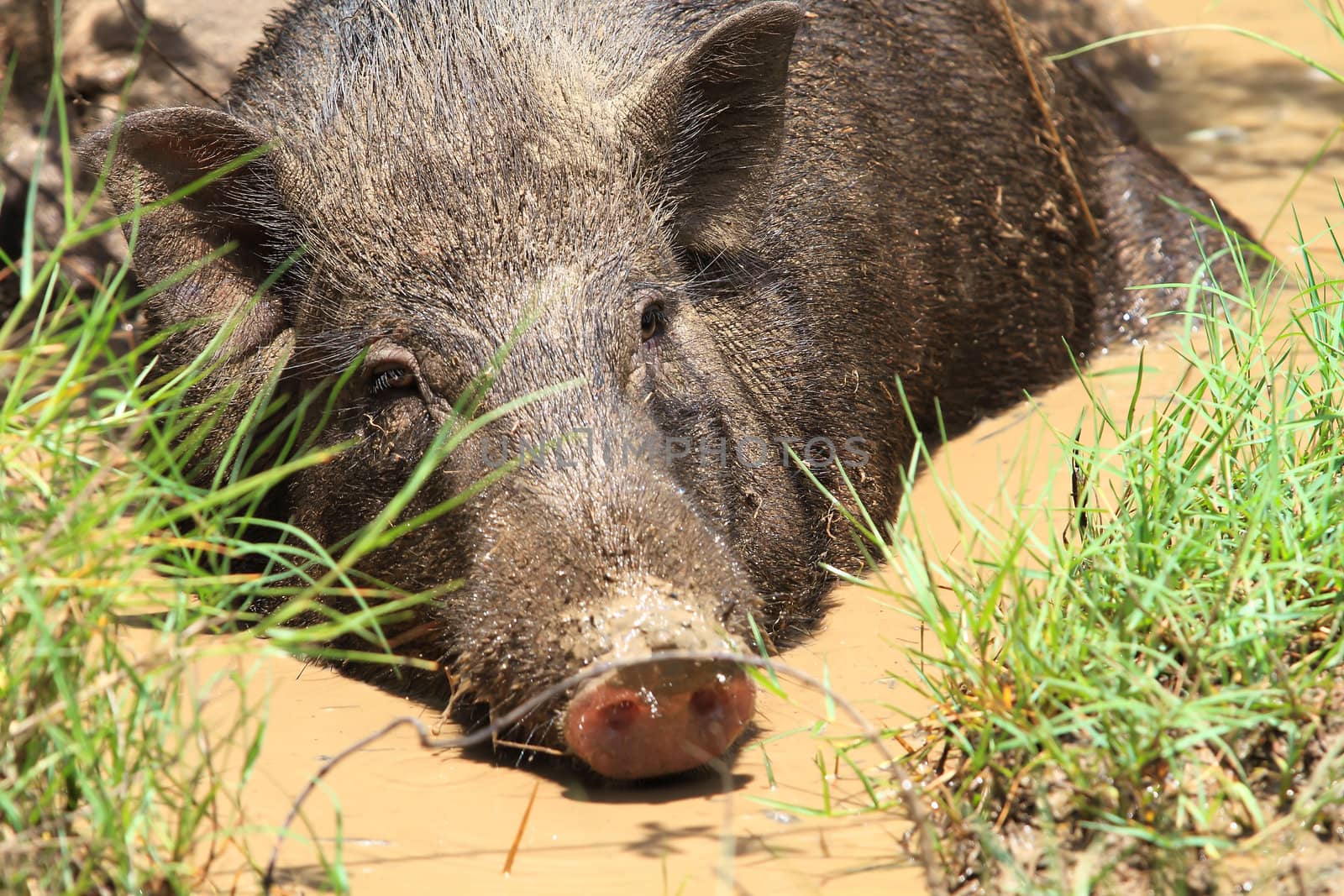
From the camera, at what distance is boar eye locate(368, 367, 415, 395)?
11.8ft

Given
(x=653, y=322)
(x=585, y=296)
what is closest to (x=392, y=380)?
(x=585, y=296)

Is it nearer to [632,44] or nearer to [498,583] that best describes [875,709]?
[498,583]

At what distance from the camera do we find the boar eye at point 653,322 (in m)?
3.71

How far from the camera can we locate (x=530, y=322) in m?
3.45

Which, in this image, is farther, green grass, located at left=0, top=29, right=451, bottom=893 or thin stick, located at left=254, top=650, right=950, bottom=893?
thin stick, located at left=254, top=650, right=950, bottom=893

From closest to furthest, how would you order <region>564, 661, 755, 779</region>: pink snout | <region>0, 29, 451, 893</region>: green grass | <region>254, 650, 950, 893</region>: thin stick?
<region>0, 29, 451, 893</region>: green grass < <region>254, 650, 950, 893</region>: thin stick < <region>564, 661, 755, 779</region>: pink snout

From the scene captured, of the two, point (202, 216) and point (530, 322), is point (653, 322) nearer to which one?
point (530, 322)

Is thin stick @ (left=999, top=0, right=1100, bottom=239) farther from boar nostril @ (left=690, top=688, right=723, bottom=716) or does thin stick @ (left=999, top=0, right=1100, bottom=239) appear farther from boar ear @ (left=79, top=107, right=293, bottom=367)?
boar nostril @ (left=690, top=688, right=723, bottom=716)

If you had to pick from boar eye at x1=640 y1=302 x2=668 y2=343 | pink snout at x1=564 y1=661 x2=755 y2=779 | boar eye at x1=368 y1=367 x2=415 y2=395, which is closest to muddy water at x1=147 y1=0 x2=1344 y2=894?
pink snout at x1=564 y1=661 x2=755 y2=779

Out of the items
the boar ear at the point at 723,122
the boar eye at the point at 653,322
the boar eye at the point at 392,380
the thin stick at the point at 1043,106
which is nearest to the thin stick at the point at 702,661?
the boar eye at the point at 392,380

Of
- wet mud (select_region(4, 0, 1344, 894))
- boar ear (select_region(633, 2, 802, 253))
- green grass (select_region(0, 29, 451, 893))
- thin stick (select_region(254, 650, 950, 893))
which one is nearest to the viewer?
green grass (select_region(0, 29, 451, 893))

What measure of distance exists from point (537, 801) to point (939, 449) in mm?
2495

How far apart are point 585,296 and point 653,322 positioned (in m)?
0.27

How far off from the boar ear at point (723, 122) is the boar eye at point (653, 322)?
1.11 ft
